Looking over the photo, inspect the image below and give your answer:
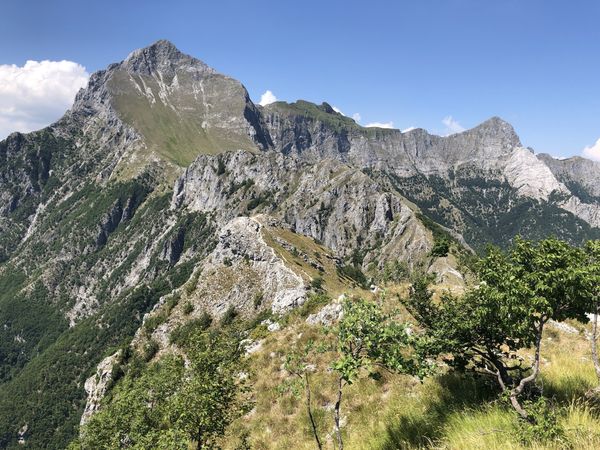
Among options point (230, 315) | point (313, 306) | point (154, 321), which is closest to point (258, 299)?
point (230, 315)

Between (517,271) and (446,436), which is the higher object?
(517,271)

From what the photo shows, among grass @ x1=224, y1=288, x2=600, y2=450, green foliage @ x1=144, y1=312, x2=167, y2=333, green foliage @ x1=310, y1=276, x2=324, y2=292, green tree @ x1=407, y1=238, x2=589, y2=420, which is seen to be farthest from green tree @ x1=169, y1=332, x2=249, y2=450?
green foliage @ x1=144, y1=312, x2=167, y2=333

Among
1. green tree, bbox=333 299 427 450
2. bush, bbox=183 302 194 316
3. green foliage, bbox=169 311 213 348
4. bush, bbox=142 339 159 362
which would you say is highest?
green tree, bbox=333 299 427 450

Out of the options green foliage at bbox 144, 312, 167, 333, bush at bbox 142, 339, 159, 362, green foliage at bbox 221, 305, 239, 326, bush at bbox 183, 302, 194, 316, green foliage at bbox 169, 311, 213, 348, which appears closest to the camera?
green foliage at bbox 221, 305, 239, 326

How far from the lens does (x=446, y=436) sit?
11250 mm

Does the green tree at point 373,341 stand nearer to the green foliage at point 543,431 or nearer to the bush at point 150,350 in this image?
the green foliage at point 543,431

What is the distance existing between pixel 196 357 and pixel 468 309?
1116 centimetres

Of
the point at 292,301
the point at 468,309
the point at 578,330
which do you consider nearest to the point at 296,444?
the point at 468,309

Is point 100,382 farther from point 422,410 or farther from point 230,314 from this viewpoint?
point 422,410

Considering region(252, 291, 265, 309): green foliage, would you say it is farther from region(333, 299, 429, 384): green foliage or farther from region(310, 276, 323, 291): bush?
region(333, 299, 429, 384): green foliage

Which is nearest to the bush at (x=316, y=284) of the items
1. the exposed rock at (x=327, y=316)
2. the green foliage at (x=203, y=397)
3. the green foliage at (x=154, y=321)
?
the green foliage at (x=154, y=321)

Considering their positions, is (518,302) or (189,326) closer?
(518,302)

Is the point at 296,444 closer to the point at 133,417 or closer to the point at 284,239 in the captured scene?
the point at 133,417

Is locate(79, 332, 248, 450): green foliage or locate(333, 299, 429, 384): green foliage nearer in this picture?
locate(333, 299, 429, 384): green foliage
